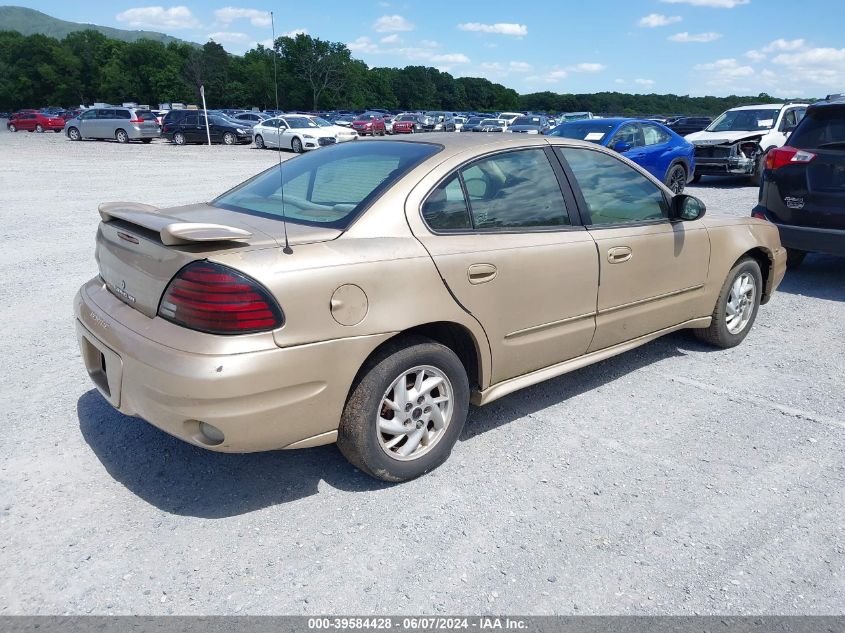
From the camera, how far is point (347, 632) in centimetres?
226

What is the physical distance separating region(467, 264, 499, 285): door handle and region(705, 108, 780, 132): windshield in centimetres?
1459

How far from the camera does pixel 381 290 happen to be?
282cm

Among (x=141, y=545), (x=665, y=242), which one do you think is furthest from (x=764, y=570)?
(x=141, y=545)

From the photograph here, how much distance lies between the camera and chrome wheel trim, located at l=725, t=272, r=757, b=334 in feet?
16.0

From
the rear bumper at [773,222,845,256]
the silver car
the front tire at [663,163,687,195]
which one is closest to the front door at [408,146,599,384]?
the rear bumper at [773,222,845,256]

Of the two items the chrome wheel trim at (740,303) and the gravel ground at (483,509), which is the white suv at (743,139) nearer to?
the chrome wheel trim at (740,303)

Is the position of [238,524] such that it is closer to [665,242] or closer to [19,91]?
[665,242]

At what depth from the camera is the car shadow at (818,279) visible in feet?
22.0

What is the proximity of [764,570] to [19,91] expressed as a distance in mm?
136778

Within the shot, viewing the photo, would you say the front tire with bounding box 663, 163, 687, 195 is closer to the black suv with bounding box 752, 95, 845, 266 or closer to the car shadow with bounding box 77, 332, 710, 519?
the black suv with bounding box 752, 95, 845, 266

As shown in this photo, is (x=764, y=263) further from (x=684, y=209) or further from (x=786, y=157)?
(x=786, y=157)

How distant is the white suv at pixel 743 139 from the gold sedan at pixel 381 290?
1199 centimetres

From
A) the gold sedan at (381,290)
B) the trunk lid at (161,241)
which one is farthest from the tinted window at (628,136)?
the trunk lid at (161,241)

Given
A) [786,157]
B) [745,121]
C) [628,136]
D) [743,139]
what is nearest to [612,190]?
[786,157]
